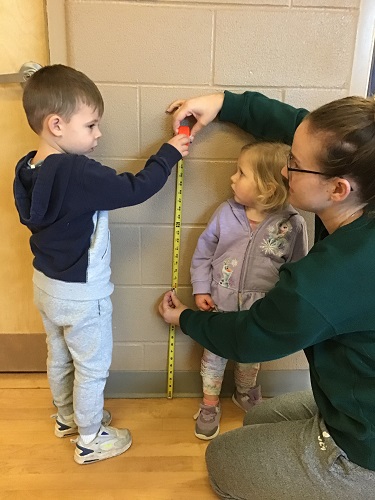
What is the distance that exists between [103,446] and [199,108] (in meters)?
1.25

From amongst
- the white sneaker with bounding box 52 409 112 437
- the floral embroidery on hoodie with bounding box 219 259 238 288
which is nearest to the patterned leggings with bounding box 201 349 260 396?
the floral embroidery on hoodie with bounding box 219 259 238 288

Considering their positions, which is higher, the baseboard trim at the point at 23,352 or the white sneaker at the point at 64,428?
the baseboard trim at the point at 23,352

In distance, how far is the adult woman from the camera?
46.8 inches

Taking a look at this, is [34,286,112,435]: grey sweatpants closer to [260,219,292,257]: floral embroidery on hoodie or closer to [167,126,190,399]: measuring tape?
[167,126,190,399]: measuring tape

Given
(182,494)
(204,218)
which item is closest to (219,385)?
(182,494)

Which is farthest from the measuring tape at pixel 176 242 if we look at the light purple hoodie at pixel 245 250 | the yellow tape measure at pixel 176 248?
the light purple hoodie at pixel 245 250

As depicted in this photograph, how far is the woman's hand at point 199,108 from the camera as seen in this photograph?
1.61 m

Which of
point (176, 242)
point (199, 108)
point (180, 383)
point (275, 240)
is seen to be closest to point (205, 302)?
point (176, 242)

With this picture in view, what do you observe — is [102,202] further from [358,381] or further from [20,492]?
[20,492]

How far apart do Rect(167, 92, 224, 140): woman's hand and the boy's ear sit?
390 millimetres

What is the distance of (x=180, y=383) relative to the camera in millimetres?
2074

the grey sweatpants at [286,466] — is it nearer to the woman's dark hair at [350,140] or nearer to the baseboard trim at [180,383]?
the baseboard trim at [180,383]

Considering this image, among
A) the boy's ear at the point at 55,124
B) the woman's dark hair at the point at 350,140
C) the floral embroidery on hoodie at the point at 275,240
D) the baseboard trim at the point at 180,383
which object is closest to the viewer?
the woman's dark hair at the point at 350,140

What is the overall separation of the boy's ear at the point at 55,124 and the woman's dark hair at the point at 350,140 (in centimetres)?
73
